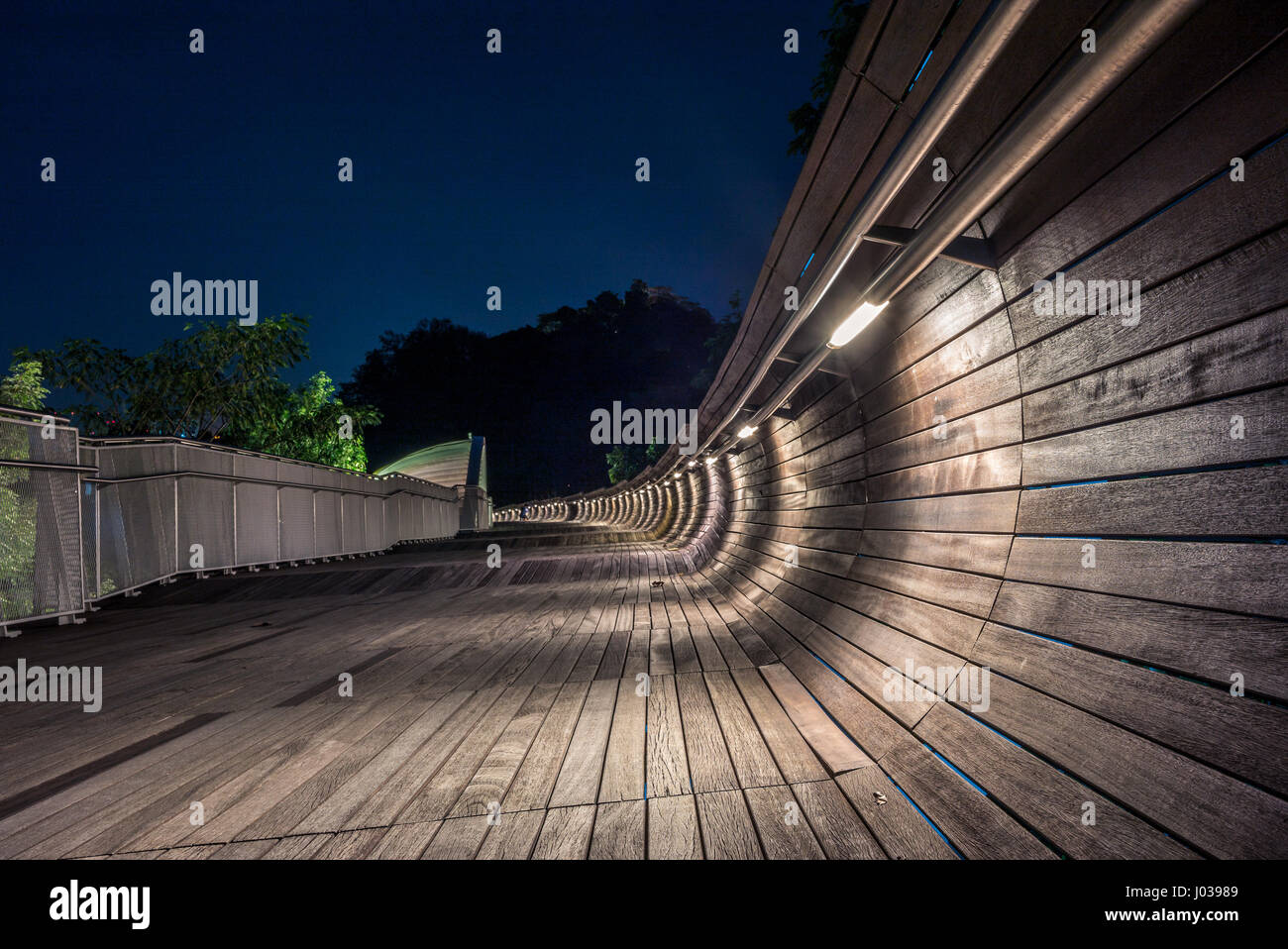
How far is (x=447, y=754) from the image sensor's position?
9.47 feet

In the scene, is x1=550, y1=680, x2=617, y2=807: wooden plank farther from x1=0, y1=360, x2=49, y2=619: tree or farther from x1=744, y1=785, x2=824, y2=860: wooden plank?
x1=0, y1=360, x2=49, y2=619: tree

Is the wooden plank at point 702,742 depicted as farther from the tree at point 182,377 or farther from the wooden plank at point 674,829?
the tree at point 182,377

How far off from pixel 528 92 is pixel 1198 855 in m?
161

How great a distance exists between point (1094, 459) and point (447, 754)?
9.24ft

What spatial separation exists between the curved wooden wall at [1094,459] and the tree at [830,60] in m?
12.3

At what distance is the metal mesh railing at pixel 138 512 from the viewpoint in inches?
265

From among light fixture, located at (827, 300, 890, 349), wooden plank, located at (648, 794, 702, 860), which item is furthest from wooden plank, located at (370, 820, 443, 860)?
light fixture, located at (827, 300, 890, 349)

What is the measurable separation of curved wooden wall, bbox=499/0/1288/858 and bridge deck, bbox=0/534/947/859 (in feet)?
1.47

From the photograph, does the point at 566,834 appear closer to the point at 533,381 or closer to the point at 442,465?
the point at 442,465

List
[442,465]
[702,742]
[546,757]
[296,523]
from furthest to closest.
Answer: [442,465] → [296,523] → [702,742] → [546,757]

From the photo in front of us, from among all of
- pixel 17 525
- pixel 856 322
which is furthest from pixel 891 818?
pixel 17 525

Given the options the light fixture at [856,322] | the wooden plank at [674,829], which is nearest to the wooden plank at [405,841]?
the wooden plank at [674,829]

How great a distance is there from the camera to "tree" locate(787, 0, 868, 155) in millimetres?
14680

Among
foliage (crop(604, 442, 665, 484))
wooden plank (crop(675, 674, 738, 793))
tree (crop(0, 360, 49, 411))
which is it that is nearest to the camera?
wooden plank (crop(675, 674, 738, 793))
